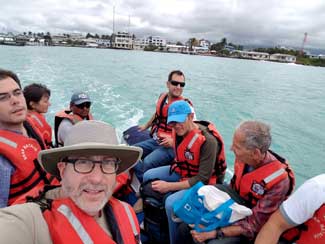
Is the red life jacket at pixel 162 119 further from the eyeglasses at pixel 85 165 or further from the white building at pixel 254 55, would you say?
the white building at pixel 254 55

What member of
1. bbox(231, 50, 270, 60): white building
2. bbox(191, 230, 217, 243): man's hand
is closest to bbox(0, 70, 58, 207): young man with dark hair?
bbox(191, 230, 217, 243): man's hand

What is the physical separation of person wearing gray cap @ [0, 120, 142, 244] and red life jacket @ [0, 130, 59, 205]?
27.0 inches

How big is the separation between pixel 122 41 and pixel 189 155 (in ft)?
289

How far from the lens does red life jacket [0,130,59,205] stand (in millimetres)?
1843

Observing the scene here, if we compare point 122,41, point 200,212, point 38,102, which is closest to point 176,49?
point 122,41

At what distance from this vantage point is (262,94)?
13.8 metres

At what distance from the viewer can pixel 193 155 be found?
2.64 meters

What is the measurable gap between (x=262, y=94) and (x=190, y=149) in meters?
12.3

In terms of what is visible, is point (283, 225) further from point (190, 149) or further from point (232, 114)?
point (232, 114)

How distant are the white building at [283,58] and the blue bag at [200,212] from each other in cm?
7664

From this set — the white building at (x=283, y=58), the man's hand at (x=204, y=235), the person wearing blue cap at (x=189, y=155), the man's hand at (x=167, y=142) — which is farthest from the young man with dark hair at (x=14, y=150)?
the white building at (x=283, y=58)

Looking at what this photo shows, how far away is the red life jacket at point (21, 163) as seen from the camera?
1.84 meters

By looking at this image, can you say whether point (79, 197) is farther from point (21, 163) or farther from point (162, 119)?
point (162, 119)

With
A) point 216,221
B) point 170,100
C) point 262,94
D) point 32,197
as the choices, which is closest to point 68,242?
point 32,197
